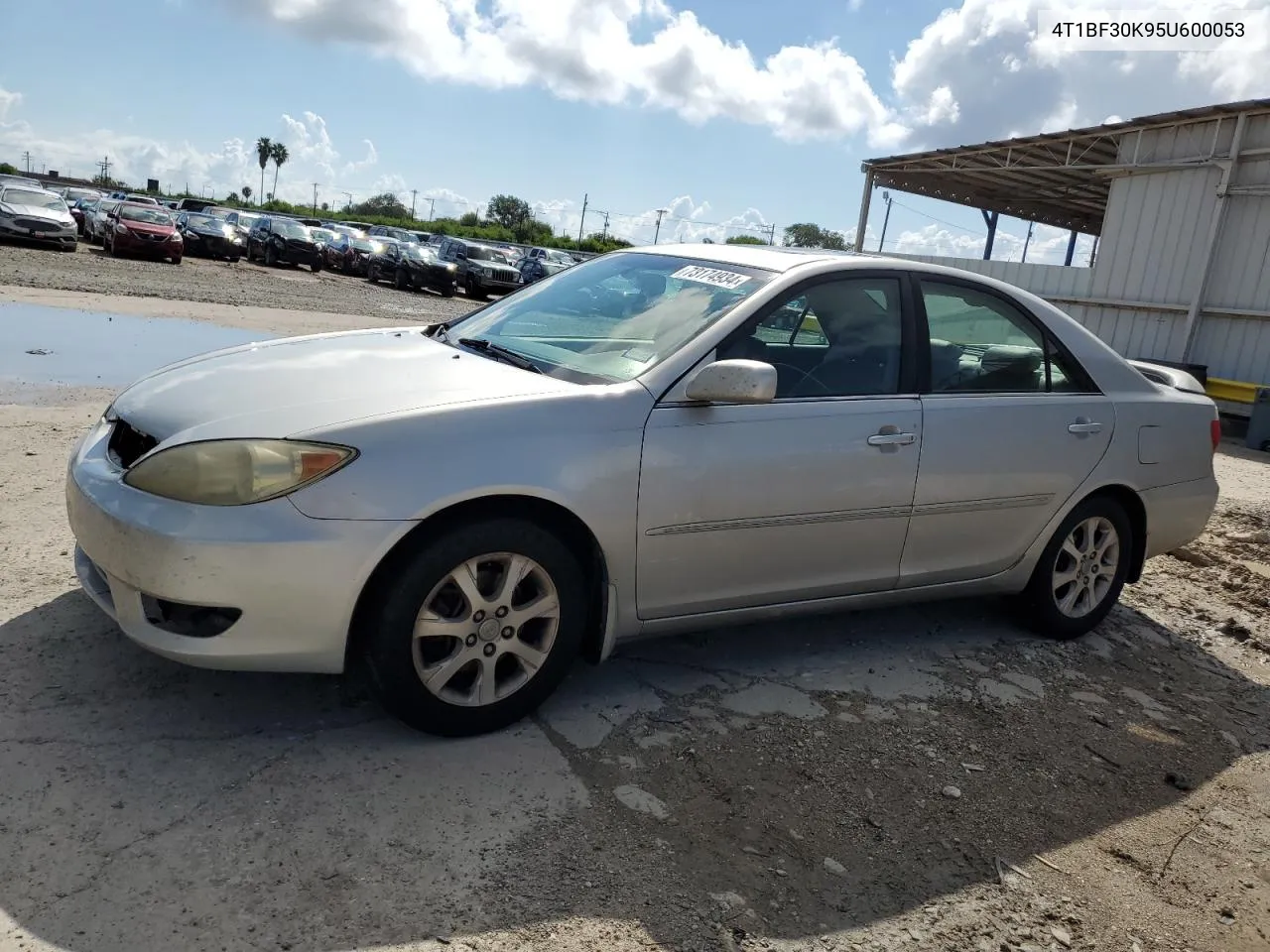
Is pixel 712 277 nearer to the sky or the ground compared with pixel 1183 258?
nearer to the ground

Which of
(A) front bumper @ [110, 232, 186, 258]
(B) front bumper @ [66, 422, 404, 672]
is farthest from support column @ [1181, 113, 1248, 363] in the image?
(A) front bumper @ [110, 232, 186, 258]

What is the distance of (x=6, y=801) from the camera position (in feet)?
8.28

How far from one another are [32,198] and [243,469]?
85.1 ft

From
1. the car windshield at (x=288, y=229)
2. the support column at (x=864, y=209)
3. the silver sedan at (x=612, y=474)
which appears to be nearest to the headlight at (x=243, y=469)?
the silver sedan at (x=612, y=474)

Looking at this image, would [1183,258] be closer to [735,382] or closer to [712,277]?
[712,277]

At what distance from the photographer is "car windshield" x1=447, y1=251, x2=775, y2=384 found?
3469 millimetres

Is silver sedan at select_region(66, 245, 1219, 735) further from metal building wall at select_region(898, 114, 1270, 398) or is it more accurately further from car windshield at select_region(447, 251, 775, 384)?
metal building wall at select_region(898, 114, 1270, 398)

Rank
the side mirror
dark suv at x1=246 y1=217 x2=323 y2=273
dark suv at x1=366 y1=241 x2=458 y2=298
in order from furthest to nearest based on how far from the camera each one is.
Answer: dark suv at x1=246 y1=217 x2=323 y2=273 < dark suv at x1=366 y1=241 x2=458 y2=298 < the side mirror

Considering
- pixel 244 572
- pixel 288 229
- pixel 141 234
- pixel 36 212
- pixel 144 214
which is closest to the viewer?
pixel 244 572

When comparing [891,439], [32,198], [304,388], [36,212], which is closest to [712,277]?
[891,439]

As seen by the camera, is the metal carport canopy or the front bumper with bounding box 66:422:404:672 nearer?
the front bumper with bounding box 66:422:404:672

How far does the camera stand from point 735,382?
318 centimetres

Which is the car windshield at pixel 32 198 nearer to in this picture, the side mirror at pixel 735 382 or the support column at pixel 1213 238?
the support column at pixel 1213 238

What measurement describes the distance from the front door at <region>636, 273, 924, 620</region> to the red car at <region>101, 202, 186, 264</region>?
2406 cm
